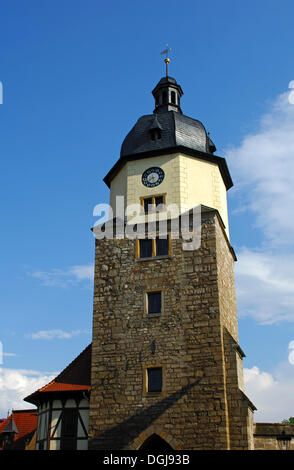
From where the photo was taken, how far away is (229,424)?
51.0ft

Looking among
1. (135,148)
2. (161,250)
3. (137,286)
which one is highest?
(135,148)

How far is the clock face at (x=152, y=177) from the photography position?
1939cm

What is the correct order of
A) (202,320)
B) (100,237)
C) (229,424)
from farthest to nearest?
1. (100,237)
2. (202,320)
3. (229,424)

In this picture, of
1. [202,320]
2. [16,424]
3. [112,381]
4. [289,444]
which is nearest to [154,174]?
[202,320]

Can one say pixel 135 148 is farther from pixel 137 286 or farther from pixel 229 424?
pixel 229 424

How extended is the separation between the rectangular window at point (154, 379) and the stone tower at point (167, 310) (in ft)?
0.10

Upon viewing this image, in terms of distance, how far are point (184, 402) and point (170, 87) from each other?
13.3 meters

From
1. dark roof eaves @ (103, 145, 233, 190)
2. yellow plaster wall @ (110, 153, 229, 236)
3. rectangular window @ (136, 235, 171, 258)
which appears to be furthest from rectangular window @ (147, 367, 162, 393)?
dark roof eaves @ (103, 145, 233, 190)

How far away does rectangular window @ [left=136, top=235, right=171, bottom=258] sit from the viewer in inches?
721

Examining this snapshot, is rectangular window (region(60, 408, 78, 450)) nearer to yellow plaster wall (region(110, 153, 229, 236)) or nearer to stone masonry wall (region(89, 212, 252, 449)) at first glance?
Result: stone masonry wall (region(89, 212, 252, 449))

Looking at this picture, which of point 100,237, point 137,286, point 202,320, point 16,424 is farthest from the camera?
point 16,424

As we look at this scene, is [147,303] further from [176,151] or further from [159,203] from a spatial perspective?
[176,151]

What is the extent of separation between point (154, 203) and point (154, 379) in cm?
624

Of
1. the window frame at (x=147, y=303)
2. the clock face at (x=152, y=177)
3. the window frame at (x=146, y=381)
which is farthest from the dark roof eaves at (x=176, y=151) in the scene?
the window frame at (x=146, y=381)
